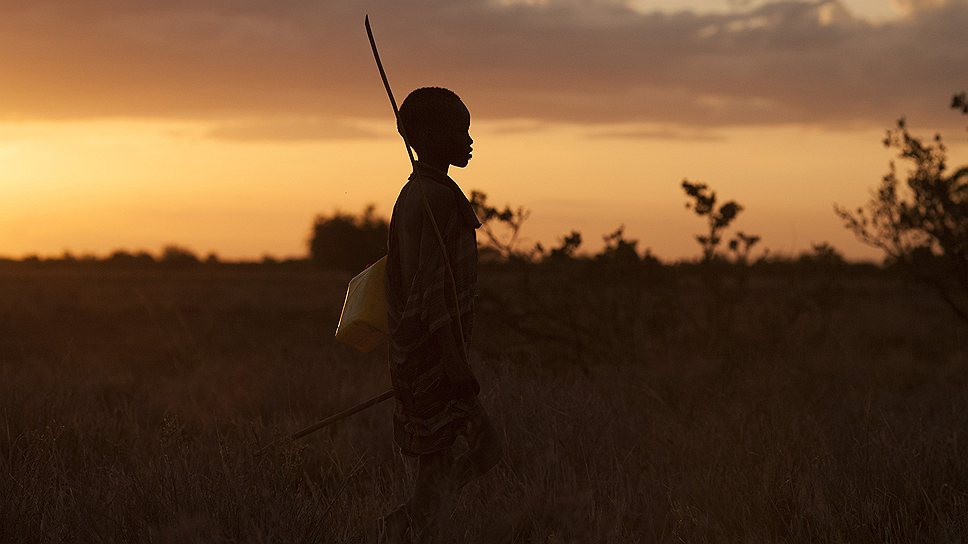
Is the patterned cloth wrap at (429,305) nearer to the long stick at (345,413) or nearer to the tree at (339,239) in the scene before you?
the long stick at (345,413)

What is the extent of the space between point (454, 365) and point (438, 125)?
3.47ft

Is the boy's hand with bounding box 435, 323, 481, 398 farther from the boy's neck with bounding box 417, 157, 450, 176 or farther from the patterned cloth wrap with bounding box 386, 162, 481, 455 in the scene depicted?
the boy's neck with bounding box 417, 157, 450, 176

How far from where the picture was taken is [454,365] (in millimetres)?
4277

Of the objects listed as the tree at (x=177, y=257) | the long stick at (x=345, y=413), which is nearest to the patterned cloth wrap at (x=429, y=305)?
the long stick at (x=345, y=413)

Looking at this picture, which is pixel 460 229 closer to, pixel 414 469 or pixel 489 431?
pixel 489 431

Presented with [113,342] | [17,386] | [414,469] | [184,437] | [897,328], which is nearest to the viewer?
[414,469]

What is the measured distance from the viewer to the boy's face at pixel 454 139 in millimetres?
4465

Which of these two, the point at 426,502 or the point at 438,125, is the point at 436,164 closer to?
the point at 438,125

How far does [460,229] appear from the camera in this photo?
448 cm

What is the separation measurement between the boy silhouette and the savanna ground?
0.89 feet

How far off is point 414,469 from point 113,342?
1331cm

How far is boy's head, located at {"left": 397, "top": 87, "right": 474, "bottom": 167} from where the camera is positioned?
4.45 m

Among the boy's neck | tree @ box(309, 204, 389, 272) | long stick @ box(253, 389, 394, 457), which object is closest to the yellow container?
long stick @ box(253, 389, 394, 457)

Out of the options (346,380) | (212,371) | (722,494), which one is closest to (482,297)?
(346,380)
